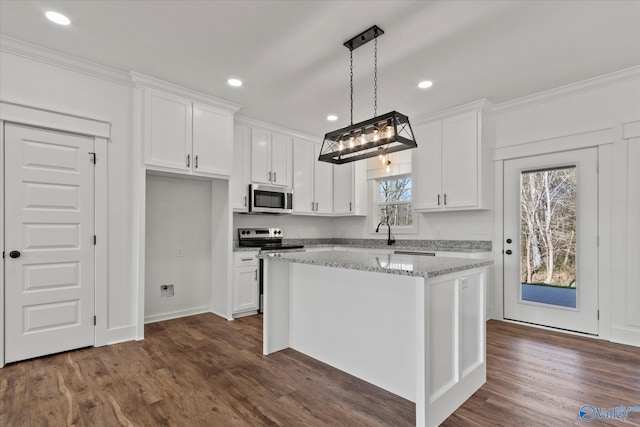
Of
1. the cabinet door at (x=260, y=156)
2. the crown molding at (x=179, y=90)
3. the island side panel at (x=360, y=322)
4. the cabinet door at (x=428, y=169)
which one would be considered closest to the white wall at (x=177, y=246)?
the cabinet door at (x=260, y=156)

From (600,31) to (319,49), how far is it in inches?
87.8

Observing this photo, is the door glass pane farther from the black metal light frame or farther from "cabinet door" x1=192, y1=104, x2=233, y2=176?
"cabinet door" x1=192, y1=104, x2=233, y2=176

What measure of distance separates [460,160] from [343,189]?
6.72 feet

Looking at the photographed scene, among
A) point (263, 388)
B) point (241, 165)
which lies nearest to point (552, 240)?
point (263, 388)

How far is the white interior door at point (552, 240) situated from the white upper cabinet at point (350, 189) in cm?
219

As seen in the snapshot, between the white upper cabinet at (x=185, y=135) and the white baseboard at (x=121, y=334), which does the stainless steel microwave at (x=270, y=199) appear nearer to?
the white upper cabinet at (x=185, y=135)

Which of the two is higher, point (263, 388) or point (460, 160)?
point (460, 160)

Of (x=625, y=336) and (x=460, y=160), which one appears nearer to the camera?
(x=625, y=336)

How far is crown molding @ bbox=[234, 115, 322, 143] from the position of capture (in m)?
4.61

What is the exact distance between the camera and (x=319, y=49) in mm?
2861

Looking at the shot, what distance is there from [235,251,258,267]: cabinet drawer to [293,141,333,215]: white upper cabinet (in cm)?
111

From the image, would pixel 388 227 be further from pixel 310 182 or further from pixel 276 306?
pixel 276 306

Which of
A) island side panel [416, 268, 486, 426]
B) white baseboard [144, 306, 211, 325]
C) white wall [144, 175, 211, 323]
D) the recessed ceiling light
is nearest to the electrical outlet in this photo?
white wall [144, 175, 211, 323]

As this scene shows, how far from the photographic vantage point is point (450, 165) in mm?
4254
